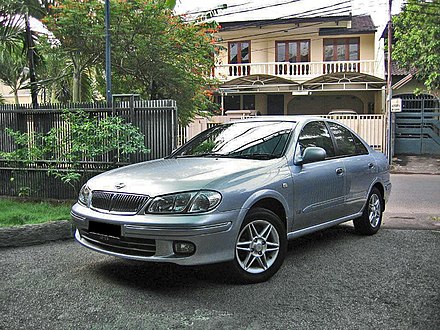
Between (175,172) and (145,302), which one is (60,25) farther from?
(145,302)

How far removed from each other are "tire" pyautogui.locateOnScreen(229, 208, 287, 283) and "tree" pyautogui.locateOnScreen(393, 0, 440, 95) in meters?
13.8

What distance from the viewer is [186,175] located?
4285mm

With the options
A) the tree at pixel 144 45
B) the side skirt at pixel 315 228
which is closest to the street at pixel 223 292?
the side skirt at pixel 315 228

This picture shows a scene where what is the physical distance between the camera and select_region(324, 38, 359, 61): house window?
24.2 metres

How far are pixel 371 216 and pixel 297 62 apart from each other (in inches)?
762

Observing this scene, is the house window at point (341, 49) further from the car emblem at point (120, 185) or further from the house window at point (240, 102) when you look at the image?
the car emblem at point (120, 185)

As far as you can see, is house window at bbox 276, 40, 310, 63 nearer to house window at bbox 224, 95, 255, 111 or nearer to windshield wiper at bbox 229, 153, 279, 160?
house window at bbox 224, 95, 255, 111

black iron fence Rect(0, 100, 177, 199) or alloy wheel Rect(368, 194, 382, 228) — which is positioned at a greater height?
black iron fence Rect(0, 100, 177, 199)

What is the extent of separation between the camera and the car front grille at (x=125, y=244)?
3.97 m

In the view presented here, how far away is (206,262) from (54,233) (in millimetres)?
2918

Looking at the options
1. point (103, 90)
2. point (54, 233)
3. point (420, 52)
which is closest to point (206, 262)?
point (54, 233)

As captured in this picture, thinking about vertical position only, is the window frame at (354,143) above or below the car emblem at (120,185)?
above

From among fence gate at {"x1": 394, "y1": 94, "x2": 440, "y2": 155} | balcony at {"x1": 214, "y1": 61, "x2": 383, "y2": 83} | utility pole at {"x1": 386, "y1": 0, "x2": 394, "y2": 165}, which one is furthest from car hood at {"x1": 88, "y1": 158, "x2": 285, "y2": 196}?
balcony at {"x1": 214, "y1": 61, "x2": 383, "y2": 83}

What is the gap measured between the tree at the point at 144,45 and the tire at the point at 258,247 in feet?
24.3
